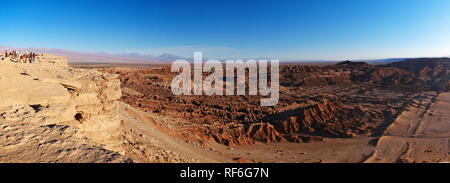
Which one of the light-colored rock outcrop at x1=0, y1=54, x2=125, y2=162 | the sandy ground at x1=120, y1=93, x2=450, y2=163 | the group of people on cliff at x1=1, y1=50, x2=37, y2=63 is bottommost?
the sandy ground at x1=120, y1=93, x2=450, y2=163

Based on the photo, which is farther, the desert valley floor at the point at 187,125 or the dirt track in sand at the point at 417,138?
the dirt track in sand at the point at 417,138

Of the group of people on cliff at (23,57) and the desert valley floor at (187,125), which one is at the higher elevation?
the group of people on cliff at (23,57)

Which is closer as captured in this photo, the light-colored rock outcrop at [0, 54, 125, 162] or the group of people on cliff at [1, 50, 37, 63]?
the light-colored rock outcrop at [0, 54, 125, 162]

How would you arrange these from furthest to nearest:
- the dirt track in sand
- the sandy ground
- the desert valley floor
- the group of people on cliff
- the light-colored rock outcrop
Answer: the dirt track in sand, the sandy ground, the group of people on cliff, the desert valley floor, the light-colored rock outcrop

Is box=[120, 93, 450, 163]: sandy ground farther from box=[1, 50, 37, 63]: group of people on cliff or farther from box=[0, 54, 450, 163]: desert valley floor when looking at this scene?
box=[1, 50, 37, 63]: group of people on cliff

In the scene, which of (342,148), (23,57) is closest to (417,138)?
(342,148)

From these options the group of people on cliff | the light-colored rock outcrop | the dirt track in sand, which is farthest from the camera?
the dirt track in sand

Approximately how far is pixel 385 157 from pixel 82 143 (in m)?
11.7

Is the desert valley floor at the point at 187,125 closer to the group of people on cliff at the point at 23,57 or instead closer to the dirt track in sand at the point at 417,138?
the dirt track in sand at the point at 417,138

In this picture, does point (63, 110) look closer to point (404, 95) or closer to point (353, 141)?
point (353, 141)

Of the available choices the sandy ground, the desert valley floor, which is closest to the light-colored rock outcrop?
the desert valley floor

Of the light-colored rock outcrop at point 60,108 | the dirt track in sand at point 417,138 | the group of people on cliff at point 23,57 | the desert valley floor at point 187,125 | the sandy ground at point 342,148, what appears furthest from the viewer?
the dirt track in sand at point 417,138

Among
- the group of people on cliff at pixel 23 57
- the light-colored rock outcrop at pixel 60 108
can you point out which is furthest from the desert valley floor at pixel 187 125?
the group of people on cliff at pixel 23 57
